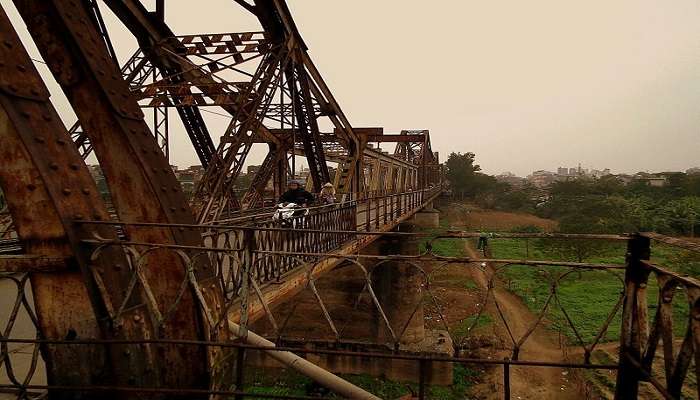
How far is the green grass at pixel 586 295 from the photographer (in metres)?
17.2

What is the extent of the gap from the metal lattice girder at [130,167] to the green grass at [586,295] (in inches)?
527

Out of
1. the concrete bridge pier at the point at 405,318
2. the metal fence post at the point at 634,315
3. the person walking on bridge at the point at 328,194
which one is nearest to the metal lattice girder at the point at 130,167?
the metal fence post at the point at 634,315

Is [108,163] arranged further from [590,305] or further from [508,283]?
[508,283]

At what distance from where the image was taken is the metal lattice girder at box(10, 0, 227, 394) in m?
2.59

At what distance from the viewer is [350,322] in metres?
17.8

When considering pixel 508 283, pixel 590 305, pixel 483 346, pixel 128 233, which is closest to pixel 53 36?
pixel 128 233

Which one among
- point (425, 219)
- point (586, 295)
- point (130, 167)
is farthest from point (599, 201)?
point (130, 167)

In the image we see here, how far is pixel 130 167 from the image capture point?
2.71 m

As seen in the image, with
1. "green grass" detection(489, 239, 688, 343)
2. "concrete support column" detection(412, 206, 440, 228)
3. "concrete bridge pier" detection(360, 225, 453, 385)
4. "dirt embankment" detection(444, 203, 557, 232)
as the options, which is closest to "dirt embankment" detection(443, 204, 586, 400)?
"green grass" detection(489, 239, 688, 343)

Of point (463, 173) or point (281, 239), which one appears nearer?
point (281, 239)

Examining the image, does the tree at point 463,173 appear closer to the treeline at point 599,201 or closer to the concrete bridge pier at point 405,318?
the treeline at point 599,201

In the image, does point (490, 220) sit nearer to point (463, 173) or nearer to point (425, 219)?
point (463, 173)

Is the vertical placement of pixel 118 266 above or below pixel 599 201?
above

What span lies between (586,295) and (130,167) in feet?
82.7
